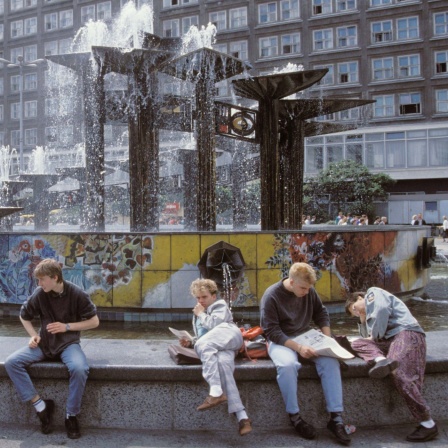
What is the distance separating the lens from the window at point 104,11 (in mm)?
47906

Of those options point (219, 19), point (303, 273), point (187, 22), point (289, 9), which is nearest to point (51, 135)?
point (187, 22)

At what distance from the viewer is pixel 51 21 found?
51000 mm

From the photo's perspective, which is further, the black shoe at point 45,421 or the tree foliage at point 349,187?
the tree foliage at point 349,187

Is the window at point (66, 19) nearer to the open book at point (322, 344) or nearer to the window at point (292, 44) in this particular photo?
the window at point (292, 44)

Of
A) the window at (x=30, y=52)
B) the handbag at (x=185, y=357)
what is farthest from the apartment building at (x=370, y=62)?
the handbag at (x=185, y=357)

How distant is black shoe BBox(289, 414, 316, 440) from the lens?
3945 millimetres

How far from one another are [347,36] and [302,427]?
40.6 m

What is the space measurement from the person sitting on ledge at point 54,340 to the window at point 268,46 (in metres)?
41.0

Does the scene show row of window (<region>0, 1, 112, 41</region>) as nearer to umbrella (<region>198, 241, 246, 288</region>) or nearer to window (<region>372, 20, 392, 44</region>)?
window (<region>372, 20, 392, 44</region>)

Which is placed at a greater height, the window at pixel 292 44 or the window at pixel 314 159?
the window at pixel 292 44

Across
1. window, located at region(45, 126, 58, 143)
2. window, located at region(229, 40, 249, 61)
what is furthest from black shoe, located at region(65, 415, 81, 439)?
window, located at region(45, 126, 58, 143)

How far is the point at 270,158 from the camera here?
11.2 metres

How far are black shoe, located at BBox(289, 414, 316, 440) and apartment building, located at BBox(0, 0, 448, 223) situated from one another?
35.0 metres

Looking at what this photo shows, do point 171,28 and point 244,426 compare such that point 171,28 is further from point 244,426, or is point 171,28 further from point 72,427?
point 244,426
